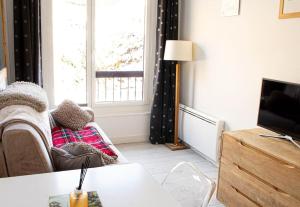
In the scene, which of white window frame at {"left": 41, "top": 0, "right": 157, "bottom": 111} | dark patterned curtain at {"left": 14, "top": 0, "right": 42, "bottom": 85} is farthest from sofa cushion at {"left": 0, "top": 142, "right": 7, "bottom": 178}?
white window frame at {"left": 41, "top": 0, "right": 157, "bottom": 111}

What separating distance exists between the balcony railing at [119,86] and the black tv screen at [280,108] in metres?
2.14

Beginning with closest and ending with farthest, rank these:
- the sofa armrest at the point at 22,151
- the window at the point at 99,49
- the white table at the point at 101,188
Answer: the white table at the point at 101,188 → the sofa armrest at the point at 22,151 → the window at the point at 99,49

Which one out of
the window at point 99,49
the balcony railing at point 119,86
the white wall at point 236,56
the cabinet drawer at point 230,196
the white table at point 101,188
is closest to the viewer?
the white table at point 101,188

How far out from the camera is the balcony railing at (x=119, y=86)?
433 cm

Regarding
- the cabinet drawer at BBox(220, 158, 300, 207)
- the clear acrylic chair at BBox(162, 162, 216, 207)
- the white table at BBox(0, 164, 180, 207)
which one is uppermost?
the white table at BBox(0, 164, 180, 207)

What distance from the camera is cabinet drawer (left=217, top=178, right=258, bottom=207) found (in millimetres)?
2529

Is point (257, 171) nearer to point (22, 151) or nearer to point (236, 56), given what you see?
point (236, 56)

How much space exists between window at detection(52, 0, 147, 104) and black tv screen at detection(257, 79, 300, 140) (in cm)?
216

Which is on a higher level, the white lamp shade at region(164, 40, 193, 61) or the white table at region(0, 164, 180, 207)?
the white lamp shade at region(164, 40, 193, 61)

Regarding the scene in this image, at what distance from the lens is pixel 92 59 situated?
4129 millimetres

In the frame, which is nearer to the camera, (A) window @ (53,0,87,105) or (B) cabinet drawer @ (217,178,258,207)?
(B) cabinet drawer @ (217,178,258,207)

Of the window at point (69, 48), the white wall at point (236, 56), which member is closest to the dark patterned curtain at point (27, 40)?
the window at point (69, 48)

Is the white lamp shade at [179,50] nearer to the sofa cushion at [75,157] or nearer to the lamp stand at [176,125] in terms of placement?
the lamp stand at [176,125]

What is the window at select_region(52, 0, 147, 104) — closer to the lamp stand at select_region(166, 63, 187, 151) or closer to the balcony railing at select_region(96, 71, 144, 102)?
the balcony railing at select_region(96, 71, 144, 102)
